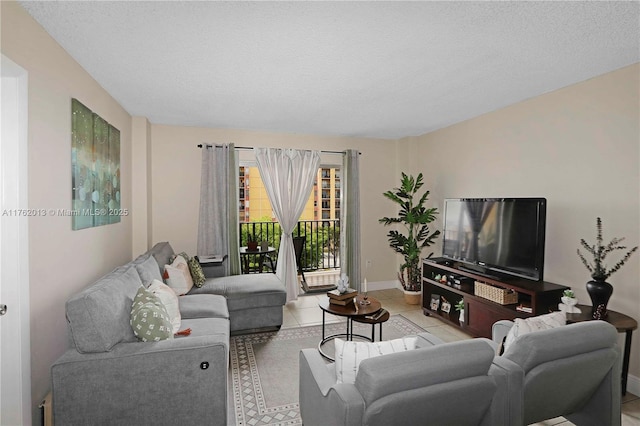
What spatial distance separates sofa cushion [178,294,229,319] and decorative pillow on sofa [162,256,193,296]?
9 cm

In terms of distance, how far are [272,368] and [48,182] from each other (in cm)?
221

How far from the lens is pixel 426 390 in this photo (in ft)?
4.79

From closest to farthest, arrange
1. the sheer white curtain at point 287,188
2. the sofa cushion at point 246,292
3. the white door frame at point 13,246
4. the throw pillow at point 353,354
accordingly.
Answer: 1. the throw pillow at point 353,354
2. the white door frame at point 13,246
3. the sofa cushion at point 246,292
4. the sheer white curtain at point 287,188

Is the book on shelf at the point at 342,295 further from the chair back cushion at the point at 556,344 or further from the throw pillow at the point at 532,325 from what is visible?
the chair back cushion at the point at 556,344

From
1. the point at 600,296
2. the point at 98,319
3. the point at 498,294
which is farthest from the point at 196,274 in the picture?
the point at 600,296

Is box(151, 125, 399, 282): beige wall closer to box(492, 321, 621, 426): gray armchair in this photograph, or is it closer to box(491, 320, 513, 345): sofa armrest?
box(491, 320, 513, 345): sofa armrest

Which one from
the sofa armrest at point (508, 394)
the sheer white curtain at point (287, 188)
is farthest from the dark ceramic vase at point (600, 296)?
the sheer white curtain at point (287, 188)

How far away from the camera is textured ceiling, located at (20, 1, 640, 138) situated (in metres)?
1.91

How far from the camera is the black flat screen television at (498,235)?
3.12 m

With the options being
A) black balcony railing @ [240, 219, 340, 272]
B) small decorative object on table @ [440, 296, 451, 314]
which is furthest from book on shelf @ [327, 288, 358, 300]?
black balcony railing @ [240, 219, 340, 272]

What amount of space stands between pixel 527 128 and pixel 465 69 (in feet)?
4.32

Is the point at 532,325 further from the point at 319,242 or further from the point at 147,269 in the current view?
the point at 319,242

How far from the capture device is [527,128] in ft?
11.7

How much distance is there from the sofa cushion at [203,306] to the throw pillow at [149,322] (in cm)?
77
